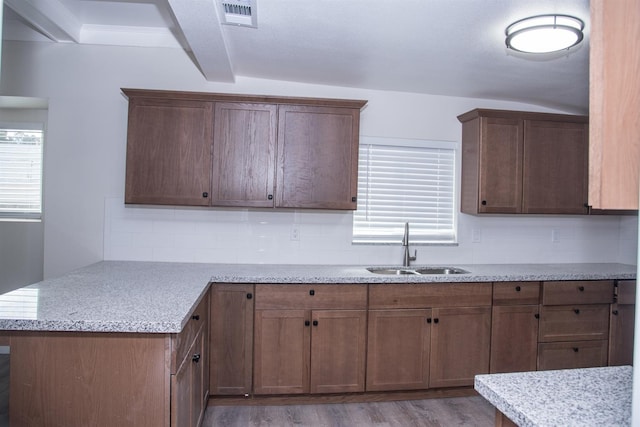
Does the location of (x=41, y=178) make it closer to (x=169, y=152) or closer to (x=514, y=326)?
(x=169, y=152)

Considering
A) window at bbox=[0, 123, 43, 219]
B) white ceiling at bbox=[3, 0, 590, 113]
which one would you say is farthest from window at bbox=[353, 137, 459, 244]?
window at bbox=[0, 123, 43, 219]

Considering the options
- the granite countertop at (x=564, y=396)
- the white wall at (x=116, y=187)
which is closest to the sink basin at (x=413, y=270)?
the white wall at (x=116, y=187)

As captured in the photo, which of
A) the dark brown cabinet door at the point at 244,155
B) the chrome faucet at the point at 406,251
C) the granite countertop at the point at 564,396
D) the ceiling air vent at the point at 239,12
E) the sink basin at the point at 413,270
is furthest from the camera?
the chrome faucet at the point at 406,251

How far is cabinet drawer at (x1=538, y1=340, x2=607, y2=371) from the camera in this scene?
300 centimetres

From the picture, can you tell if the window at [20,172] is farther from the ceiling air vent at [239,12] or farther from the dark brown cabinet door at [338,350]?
the dark brown cabinet door at [338,350]

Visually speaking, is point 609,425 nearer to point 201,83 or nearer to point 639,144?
point 639,144

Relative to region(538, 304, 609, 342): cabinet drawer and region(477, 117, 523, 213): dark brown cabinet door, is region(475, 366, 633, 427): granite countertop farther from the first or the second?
region(477, 117, 523, 213): dark brown cabinet door

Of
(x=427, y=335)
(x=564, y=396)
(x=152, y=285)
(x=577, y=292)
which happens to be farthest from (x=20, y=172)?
(x=577, y=292)

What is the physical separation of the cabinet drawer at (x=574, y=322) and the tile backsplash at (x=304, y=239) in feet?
2.25

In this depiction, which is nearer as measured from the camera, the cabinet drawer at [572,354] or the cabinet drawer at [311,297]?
the cabinet drawer at [311,297]

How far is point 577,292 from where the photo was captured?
3029 mm

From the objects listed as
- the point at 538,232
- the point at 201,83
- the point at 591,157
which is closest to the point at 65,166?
the point at 201,83

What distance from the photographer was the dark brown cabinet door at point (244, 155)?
2.91 m

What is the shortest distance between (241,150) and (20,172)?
7.08 ft
